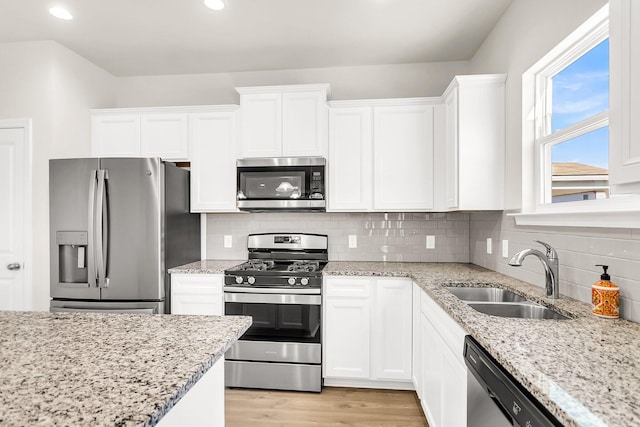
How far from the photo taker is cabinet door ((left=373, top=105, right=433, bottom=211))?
2949 mm

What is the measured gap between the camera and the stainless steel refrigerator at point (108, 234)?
267cm

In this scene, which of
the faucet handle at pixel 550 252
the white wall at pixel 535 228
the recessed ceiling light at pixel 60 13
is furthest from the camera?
the recessed ceiling light at pixel 60 13

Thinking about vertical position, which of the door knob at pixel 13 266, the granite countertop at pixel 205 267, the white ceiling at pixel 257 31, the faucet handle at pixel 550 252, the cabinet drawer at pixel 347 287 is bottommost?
the cabinet drawer at pixel 347 287

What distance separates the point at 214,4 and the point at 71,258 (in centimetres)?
213

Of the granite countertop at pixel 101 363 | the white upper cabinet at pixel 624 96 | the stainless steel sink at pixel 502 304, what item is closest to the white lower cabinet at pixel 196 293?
the granite countertop at pixel 101 363

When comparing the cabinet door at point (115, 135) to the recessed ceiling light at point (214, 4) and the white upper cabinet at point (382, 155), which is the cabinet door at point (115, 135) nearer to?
the recessed ceiling light at point (214, 4)

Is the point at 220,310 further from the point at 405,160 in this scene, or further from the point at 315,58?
the point at 315,58

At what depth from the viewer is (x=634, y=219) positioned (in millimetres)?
1269

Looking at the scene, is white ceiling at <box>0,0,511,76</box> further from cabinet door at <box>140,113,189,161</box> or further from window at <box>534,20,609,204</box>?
window at <box>534,20,609,204</box>

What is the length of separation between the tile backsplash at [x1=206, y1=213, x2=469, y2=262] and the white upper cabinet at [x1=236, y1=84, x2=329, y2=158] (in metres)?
0.66

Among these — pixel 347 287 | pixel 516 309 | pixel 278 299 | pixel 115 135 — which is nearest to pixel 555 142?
pixel 516 309

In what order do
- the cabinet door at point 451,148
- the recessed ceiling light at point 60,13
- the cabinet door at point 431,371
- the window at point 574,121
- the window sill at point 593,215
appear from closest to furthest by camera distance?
1. the window sill at point 593,215
2. the window at point 574,121
3. the cabinet door at point 431,371
4. the recessed ceiling light at point 60,13
5. the cabinet door at point 451,148

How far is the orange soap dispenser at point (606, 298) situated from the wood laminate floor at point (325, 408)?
1.37 metres

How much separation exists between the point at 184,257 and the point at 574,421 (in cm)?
289
